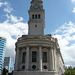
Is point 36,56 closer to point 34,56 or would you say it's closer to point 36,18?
point 34,56

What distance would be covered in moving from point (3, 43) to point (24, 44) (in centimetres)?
11412

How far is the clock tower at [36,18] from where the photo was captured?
44900 millimetres

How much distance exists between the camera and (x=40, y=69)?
34500 mm

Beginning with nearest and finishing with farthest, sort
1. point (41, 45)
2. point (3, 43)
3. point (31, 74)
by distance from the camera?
point (31, 74) < point (41, 45) < point (3, 43)

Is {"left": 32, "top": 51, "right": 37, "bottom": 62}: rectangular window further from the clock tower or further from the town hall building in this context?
the clock tower

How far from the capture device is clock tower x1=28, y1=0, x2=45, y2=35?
1768 inches

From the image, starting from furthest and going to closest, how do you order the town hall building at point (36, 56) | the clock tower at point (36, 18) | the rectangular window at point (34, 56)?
the clock tower at point (36, 18) → the rectangular window at point (34, 56) → the town hall building at point (36, 56)

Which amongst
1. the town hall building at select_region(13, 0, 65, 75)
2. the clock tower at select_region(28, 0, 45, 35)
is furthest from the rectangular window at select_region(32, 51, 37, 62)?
the clock tower at select_region(28, 0, 45, 35)

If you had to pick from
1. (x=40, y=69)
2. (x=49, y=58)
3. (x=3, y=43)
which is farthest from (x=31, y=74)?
(x=3, y=43)

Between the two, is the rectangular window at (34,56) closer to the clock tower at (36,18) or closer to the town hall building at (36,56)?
the town hall building at (36,56)

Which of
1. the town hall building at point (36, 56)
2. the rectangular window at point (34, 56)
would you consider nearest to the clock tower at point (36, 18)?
the town hall building at point (36, 56)

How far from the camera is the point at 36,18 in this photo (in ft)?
155

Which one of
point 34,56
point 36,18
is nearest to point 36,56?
point 34,56

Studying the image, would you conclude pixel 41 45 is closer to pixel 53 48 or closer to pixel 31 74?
pixel 53 48
